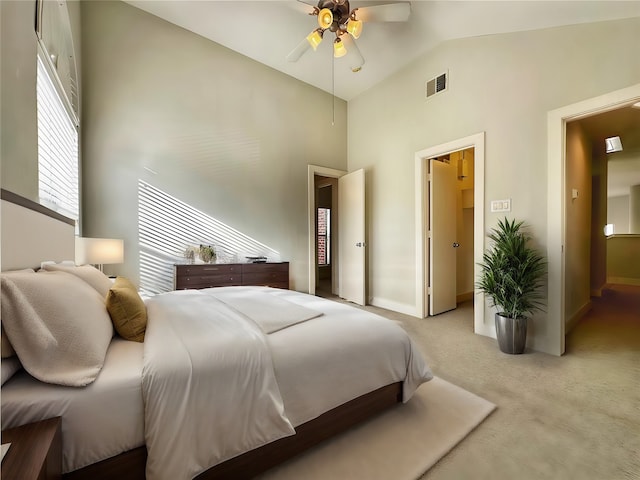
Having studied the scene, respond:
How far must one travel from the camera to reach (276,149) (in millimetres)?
4141

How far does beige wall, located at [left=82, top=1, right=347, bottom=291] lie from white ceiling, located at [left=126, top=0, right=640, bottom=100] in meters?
0.21

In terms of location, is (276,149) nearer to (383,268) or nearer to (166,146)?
(166,146)

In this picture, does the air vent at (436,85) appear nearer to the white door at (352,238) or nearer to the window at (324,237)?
the white door at (352,238)

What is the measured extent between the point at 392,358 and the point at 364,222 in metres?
2.93

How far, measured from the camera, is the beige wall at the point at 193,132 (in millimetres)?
2973

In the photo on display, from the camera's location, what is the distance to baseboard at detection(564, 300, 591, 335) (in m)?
3.03

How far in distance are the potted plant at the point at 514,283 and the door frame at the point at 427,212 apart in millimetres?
328

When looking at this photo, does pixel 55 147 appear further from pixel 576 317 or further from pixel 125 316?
pixel 576 317

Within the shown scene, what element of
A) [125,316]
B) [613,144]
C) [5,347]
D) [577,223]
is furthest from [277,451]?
[613,144]

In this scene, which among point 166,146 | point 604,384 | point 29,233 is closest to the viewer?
point 29,233

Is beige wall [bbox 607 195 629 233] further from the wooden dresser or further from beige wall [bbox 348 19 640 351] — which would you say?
the wooden dresser

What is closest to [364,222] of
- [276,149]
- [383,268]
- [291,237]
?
[383,268]

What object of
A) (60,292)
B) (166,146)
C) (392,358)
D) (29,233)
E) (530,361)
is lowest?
(530,361)

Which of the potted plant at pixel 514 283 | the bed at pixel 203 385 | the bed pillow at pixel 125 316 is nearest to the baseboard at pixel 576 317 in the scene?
the potted plant at pixel 514 283
